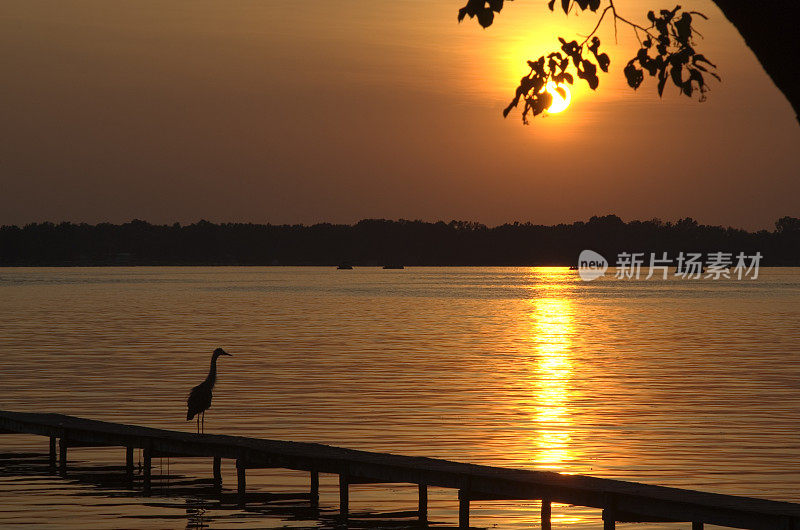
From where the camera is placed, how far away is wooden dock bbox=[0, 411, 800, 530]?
1489cm

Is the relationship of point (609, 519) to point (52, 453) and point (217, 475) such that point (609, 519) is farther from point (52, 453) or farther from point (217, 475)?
point (52, 453)

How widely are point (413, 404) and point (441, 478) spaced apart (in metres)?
18.8

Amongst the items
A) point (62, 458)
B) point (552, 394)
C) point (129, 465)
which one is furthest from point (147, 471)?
point (552, 394)

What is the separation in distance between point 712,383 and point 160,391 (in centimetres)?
1956

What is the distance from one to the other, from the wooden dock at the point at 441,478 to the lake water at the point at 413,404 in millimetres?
822

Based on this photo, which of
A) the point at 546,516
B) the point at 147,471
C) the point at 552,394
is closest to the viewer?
the point at 546,516

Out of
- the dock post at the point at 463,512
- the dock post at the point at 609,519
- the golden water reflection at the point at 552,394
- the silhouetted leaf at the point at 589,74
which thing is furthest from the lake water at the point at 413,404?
the silhouetted leaf at the point at 589,74

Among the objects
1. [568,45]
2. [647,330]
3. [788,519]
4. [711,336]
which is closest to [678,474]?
[788,519]

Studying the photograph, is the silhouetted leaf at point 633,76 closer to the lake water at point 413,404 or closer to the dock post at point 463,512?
the dock post at point 463,512

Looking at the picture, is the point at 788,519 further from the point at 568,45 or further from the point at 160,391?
the point at 160,391

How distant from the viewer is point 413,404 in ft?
120

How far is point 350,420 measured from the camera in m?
32.3

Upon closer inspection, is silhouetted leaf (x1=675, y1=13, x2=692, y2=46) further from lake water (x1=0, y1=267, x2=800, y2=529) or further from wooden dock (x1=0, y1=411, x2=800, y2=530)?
lake water (x1=0, y1=267, x2=800, y2=529)

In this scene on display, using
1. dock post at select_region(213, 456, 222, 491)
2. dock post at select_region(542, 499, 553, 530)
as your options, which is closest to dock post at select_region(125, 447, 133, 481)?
dock post at select_region(213, 456, 222, 491)
